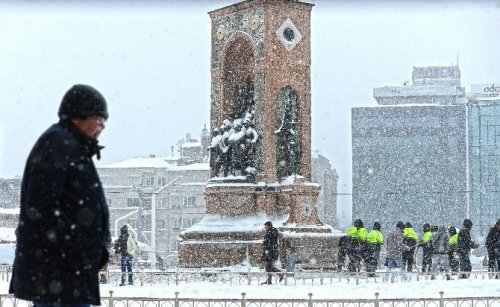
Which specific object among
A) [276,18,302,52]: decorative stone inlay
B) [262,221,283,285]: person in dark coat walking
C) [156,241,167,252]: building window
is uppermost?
[276,18,302,52]: decorative stone inlay

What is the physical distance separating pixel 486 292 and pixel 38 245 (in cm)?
1426

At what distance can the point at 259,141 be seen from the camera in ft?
88.9

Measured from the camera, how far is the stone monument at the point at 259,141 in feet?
86.9

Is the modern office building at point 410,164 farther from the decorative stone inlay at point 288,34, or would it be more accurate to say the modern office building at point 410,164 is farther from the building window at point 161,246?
the decorative stone inlay at point 288,34

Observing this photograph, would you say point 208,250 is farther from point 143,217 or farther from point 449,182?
point 449,182

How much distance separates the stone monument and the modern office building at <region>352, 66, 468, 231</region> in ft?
273

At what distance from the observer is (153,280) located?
73.8ft

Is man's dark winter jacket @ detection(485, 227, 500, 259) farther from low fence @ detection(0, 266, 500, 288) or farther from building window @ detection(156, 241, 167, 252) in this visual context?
building window @ detection(156, 241, 167, 252)

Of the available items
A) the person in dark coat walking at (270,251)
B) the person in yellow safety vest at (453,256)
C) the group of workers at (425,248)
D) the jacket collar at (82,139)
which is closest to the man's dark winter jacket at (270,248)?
the person in dark coat walking at (270,251)

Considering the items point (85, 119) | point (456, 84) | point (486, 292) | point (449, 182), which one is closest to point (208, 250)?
point (486, 292)

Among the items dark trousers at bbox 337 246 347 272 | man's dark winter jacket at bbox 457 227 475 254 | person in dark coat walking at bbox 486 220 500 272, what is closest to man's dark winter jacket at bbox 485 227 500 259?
person in dark coat walking at bbox 486 220 500 272

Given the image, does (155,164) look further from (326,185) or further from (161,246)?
(326,185)

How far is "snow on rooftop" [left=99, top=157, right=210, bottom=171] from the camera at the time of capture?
310ft

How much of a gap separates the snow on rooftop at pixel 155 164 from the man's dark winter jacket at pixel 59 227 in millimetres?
89203
